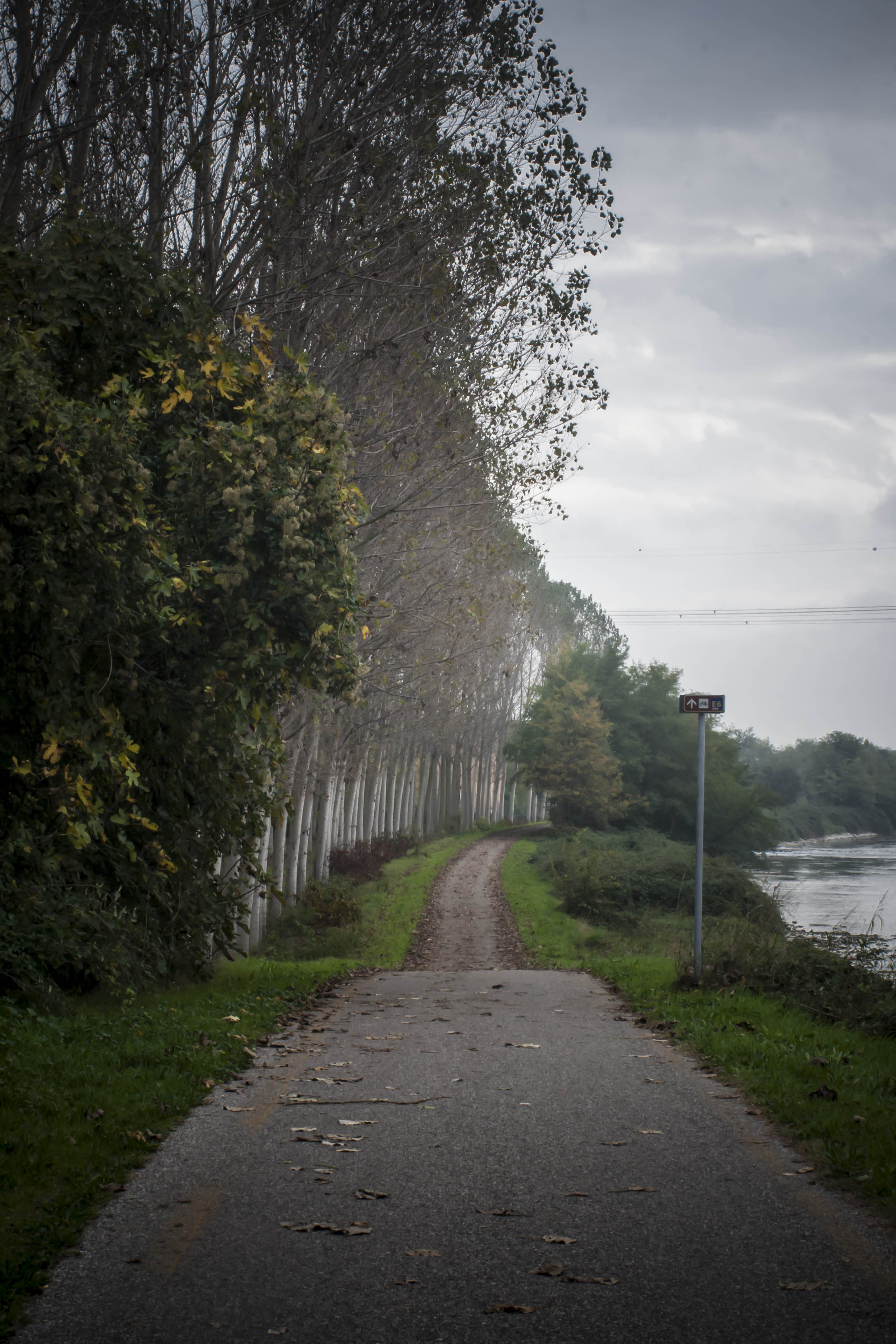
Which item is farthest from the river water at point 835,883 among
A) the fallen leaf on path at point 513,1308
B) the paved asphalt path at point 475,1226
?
the fallen leaf on path at point 513,1308

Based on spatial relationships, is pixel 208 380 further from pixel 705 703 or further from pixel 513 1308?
pixel 513 1308

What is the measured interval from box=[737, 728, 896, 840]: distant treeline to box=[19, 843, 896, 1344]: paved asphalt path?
84.5m

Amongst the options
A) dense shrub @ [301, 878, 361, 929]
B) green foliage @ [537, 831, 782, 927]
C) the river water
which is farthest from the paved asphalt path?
green foliage @ [537, 831, 782, 927]

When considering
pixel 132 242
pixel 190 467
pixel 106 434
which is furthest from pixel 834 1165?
pixel 132 242

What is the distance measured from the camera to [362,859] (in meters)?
30.1

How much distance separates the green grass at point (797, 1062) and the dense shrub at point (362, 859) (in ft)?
43.9

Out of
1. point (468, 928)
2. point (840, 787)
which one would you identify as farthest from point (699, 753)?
point (840, 787)

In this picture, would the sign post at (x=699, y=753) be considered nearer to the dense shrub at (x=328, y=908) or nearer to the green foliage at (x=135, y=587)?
the green foliage at (x=135, y=587)

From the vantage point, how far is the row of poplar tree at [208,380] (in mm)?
8367

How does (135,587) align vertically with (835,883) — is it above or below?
above

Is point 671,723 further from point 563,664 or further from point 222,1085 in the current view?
point 222,1085

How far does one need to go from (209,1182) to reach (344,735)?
19.9 m

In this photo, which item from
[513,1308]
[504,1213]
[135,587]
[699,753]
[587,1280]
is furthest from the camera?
[699,753]

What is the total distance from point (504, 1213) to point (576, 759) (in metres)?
45.1
